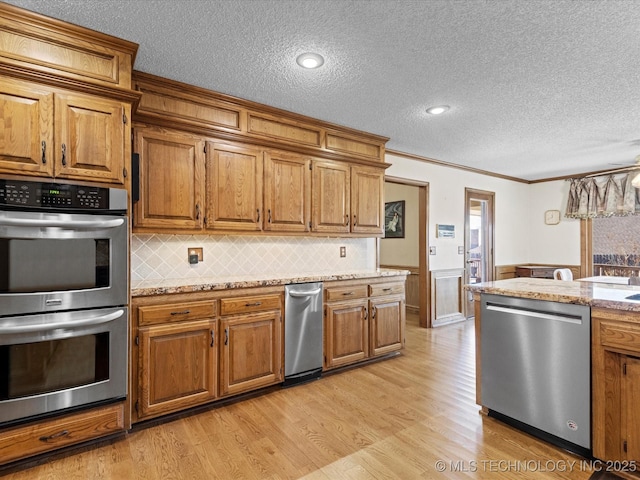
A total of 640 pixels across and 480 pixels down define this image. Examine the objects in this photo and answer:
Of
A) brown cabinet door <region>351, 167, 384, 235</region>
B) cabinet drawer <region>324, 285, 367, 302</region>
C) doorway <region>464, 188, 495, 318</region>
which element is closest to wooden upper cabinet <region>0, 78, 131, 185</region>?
cabinet drawer <region>324, 285, 367, 302</region>

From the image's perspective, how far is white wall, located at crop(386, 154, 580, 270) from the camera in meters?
5.12

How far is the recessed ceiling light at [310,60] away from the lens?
2307 mm

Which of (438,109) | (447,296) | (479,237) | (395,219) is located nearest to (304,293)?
(438,109)

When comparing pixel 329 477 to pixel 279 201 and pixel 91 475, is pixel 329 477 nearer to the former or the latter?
pixel 91 475

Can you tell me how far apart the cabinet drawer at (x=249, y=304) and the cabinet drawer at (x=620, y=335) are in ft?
7.07

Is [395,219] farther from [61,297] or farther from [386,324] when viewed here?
[61,297]

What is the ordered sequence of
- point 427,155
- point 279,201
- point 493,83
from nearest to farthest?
point 493,83, point 279,201, point 427,155

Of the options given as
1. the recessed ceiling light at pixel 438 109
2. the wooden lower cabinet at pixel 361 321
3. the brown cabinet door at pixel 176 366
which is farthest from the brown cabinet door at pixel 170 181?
the recessed ceiling light at pixel 438 109

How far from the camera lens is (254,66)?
246 cm

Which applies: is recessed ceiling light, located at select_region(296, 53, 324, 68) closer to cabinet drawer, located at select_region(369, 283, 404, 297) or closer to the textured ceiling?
the textured ceiling

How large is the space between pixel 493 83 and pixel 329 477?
114 inches

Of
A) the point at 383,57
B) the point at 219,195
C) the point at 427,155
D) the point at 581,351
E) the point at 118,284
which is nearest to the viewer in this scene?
the point at 581,351

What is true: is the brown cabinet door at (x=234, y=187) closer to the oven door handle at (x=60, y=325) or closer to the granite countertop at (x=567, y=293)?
the oven door handle at (x=60, y=325)

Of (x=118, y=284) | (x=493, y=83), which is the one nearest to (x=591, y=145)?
(x=493, y=83)
